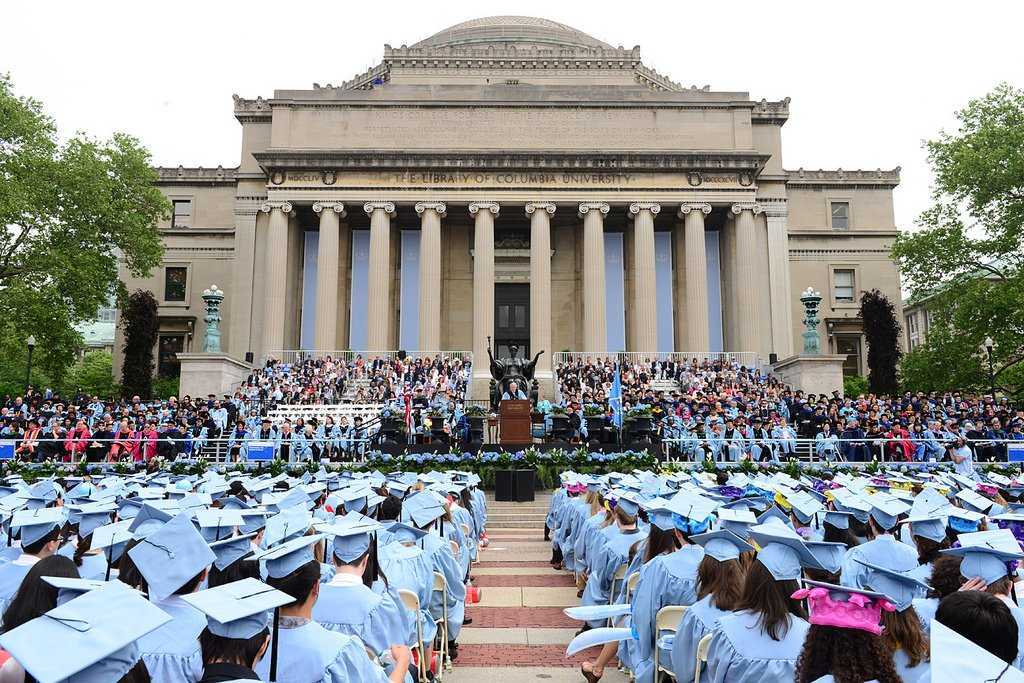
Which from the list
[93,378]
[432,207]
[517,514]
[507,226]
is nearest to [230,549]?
[517,514]

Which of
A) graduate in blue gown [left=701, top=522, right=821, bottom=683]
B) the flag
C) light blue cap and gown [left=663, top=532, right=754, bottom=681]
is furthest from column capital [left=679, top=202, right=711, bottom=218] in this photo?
graduate in blue gown [left=701, top=522, right=821, bottom=683]

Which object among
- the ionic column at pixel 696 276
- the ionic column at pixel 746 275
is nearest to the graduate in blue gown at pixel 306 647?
the ionic column at pixel 696 276

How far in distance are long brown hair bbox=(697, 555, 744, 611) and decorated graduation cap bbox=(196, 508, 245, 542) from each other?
4.11 meters

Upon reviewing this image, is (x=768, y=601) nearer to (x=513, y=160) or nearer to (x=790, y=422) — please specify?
(x=790, y=422)

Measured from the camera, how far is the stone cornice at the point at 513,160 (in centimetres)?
4303

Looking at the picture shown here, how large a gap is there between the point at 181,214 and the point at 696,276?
→ 3360cm

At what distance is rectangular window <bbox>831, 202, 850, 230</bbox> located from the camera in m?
52.2

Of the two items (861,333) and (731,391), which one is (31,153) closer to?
(731,391)

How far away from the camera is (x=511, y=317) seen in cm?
4709

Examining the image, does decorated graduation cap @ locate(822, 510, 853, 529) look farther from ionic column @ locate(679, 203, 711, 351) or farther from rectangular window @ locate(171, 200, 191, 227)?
rectangular window @ locate(171, 200, 191, 227)

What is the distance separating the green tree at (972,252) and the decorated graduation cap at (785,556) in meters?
34.3

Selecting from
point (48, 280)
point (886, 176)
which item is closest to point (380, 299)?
point (48, 280)

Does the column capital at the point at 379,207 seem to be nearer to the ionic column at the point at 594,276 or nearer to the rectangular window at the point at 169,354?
the ionic column at the point at 594,276

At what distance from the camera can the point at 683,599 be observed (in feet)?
19.4
